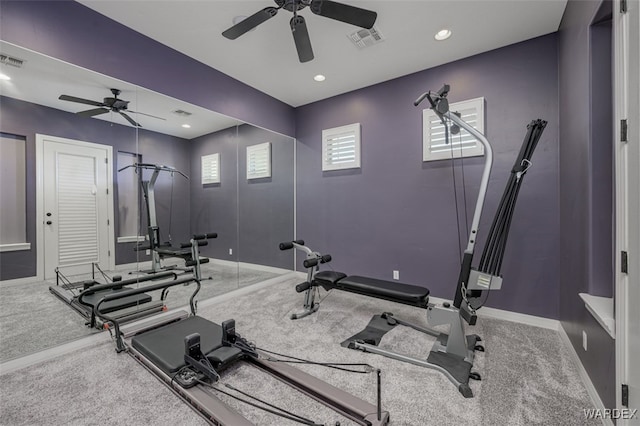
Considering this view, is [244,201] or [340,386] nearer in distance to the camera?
[340,386]

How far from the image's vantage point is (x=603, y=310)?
1.44 meters

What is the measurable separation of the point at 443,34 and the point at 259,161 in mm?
2863

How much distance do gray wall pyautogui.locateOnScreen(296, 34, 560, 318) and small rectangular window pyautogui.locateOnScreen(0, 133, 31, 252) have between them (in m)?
3.23

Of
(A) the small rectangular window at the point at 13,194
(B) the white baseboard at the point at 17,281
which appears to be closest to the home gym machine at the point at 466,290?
(B) the white baseboard at the point at 17,281

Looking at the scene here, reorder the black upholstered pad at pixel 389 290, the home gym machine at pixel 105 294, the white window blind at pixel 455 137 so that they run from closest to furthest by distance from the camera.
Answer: the black upholstered pad at pixel 389 290 < the home gym machine at pixel 105 294 < the white window blind at pixel 455 137

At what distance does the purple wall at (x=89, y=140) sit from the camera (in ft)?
7.06

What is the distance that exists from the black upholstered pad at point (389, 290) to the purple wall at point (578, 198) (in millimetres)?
1055

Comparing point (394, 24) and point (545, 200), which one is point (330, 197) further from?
point (545, 200)

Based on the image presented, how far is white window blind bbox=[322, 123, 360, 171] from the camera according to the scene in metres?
3.90

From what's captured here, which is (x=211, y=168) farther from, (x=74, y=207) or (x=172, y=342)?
(x=172, y=342)

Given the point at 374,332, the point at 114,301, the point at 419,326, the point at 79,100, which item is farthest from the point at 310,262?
the point at 79,100

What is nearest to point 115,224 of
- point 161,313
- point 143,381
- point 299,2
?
point 161,313

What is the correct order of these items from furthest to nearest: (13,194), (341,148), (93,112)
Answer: (341,148)
(93,112)
(13,194)

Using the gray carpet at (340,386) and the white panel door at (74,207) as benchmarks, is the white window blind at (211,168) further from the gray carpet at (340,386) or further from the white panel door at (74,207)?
the gray carpet at (340,386)
